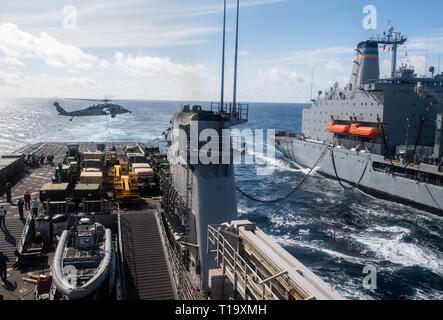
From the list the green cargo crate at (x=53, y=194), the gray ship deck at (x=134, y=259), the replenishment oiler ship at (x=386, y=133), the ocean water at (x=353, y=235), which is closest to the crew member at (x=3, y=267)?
the gray ship deck at (x=134, y=259)

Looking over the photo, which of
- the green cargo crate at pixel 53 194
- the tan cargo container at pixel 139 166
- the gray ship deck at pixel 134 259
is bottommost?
the gray ship deck at pixel 134 259

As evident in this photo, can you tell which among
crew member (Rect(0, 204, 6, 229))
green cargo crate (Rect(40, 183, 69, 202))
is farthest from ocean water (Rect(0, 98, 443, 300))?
crew member (Rect(0, 204, 6, 229))

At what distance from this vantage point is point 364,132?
4172 centimetres

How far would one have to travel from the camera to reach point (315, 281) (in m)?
7.59

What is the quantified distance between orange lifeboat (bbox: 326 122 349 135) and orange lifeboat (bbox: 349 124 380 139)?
4.58 ft

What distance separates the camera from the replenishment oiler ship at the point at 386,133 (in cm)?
3512

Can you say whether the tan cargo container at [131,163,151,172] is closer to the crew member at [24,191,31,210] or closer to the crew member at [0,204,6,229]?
the crew member at [24,191,31,210]

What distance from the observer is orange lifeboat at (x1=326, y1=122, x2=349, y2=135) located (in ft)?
150

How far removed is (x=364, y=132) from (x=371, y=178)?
5.30 metres

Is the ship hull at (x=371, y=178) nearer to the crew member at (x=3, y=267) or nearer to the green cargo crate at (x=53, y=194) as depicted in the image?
the green cargo crate at (x=53, y=194)
